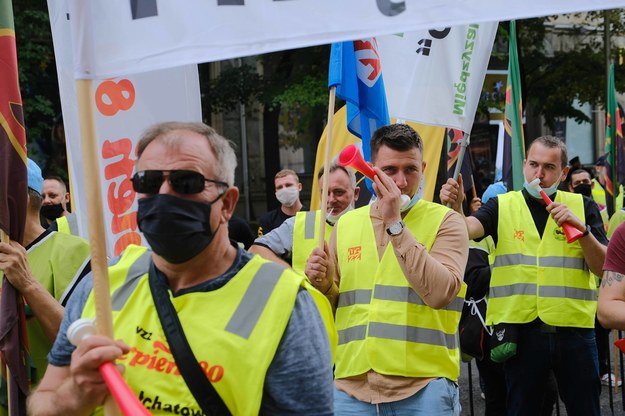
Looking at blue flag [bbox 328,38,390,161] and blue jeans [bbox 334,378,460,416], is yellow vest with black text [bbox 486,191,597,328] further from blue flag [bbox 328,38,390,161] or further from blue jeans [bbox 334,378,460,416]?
blue jeans [bbox 334,378,460,416]

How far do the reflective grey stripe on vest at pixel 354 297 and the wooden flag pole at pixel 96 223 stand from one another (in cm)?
205

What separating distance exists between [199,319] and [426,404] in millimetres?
1825

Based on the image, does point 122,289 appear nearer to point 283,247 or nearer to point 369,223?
point 369,223

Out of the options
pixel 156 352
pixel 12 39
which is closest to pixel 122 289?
pixel 156 352

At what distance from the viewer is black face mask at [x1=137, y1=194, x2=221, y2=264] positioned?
243 centimetres

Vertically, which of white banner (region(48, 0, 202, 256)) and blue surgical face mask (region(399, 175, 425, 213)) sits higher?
white banner (region(48, 0, 202, 256))

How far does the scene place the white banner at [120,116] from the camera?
15.3ft

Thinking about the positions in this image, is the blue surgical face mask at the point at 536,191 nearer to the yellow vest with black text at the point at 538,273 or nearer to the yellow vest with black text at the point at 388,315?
the yellow vest with black text at the point at 538,273

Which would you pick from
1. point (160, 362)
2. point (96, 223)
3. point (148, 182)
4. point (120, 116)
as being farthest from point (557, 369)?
point (96, 223)

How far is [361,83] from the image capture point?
528 centimetres

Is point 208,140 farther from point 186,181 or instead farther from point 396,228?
point 396,228

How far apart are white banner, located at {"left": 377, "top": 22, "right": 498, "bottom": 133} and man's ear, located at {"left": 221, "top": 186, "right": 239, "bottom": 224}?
3.26 meters

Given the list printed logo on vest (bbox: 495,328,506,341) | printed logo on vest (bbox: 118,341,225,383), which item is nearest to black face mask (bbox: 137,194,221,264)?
printed logo on vest (bbox: 118,341,225,383)

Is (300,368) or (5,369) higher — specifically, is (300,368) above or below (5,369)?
above
